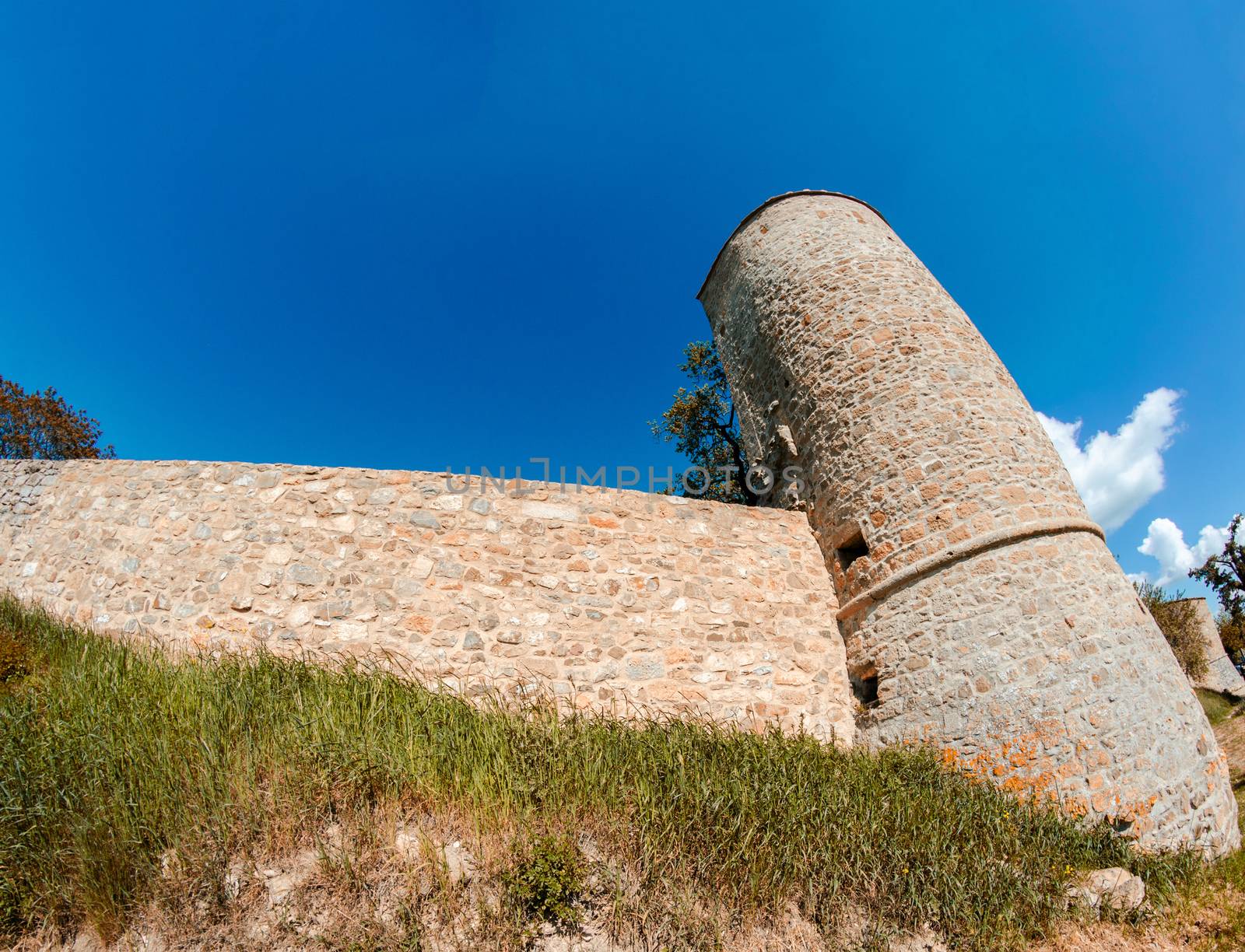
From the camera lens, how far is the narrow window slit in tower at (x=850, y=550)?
6738mm

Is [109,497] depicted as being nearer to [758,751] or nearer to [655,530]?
[655,530]

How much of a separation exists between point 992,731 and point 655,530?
12.4ft

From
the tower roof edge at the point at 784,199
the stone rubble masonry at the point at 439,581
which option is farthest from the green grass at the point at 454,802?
the tower roof edge at the point at 784,199

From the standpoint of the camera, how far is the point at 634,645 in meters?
6.07

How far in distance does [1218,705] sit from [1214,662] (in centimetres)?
411

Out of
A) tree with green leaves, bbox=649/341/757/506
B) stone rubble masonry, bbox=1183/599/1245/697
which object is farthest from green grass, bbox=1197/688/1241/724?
tree with green leaves, bbox=649/341/757/506

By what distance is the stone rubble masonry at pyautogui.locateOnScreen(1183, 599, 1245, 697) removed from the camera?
59.9 ft

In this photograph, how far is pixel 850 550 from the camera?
274 inches

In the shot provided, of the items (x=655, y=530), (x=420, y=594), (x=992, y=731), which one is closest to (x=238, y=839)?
(x=420, y=594)

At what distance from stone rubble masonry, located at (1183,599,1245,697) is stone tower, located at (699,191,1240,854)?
61.7ft

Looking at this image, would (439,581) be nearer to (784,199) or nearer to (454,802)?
(454,802)

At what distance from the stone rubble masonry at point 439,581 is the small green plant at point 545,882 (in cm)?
252

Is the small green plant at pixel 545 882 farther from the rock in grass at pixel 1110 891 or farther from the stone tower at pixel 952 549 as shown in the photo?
the stone tower at pixel 952 549

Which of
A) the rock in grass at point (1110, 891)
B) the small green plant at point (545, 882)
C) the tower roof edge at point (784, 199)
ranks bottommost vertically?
the rock in grass at point (1110, 891)
